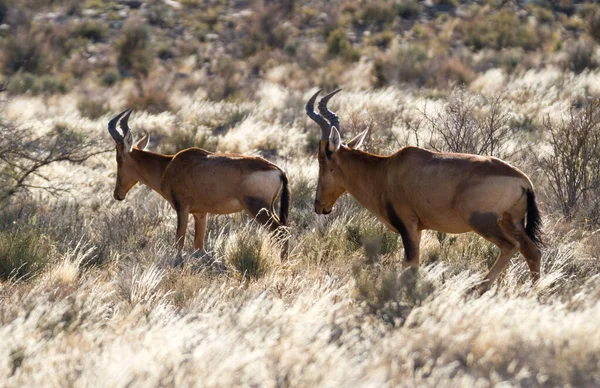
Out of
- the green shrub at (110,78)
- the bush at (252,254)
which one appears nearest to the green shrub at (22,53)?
the green shrub at (110,78)

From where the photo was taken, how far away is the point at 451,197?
26.8 feet

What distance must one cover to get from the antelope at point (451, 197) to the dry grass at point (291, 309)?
1.05ft

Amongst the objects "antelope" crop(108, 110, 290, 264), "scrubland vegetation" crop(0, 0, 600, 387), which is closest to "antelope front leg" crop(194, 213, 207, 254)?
"antelope" crop(108, 110, 290, 264)

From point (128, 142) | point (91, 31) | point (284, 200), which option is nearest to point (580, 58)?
point (284, 200)

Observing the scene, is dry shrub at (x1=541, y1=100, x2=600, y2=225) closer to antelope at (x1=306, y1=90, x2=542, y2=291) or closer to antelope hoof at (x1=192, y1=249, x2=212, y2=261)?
antelope at (x1=306, y1=90, x2=542, y2=291)

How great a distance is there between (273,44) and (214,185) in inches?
1162

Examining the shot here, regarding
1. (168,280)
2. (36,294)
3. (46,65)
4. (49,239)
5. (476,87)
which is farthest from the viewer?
(46,65)

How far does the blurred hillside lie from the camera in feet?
92.1

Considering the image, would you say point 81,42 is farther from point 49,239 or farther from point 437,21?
point 49,239

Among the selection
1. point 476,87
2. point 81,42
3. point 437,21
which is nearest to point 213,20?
point 81,42

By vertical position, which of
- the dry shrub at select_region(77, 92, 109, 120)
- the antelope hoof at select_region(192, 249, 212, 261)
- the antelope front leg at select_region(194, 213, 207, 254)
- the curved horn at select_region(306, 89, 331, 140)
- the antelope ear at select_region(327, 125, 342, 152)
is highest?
the curved horn at select_region(306, 89, 331, 140)

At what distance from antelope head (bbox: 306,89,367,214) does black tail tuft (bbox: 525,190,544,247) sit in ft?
7.59

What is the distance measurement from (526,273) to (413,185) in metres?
1.45

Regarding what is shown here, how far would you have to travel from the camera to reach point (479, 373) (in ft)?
18.5
